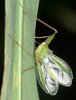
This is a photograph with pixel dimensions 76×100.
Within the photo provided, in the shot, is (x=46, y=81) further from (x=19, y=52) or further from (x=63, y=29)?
(x=63, y=29)

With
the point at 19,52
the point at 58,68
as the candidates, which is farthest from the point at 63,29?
the point at 19,52

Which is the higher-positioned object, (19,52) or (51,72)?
(19,52)

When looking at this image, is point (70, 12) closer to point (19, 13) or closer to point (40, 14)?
point (40, 14)

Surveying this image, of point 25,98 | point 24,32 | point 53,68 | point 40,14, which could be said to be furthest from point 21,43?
Result: point 40,14

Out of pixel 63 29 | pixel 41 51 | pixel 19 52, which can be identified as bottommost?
pixel 63 29

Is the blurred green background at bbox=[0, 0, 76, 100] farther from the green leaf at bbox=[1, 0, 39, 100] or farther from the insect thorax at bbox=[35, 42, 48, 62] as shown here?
the green leaf at bbox=[1, 0, 39, 100]
